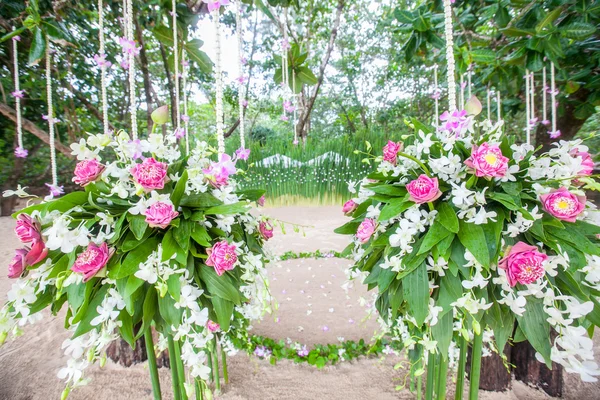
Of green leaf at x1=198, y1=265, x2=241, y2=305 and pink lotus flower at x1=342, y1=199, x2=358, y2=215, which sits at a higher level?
pink lotus flower at x1=342, y1=199, x2=358, y2=215

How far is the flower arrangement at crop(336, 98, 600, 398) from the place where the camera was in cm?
52

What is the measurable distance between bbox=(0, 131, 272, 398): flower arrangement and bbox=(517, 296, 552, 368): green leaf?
62 centimetres

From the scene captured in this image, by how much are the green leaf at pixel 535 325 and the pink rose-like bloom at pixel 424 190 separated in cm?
29

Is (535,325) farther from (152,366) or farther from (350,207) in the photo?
(152,366)

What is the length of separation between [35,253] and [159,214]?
0.90 feet

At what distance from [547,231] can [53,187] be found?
153cm

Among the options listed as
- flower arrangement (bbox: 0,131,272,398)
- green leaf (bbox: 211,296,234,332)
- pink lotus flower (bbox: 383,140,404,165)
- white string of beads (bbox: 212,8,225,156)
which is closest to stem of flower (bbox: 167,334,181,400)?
flower arrangement (bbox: 0,131,272,398)

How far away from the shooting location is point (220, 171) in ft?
→ 2.26

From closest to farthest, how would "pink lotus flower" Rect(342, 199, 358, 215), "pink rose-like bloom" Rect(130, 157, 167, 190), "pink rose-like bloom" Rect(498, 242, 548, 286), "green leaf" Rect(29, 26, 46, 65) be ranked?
"pink rose-like bloom" Rect(498, 242, 548, 286), "pink rose-like bloom" Rect(130, 157, 167, 190), "pink lotus flower" Rect(342, 199, 358, 215), "green leaf" Rect(29, 26, 46, 65)

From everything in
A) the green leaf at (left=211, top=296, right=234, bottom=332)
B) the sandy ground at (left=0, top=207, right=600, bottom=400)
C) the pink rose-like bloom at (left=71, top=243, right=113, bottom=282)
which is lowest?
the sandy ground at (left=0, top=207, right=600, bottom=400)

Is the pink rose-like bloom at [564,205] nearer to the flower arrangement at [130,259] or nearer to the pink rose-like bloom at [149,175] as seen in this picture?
the flower arrangement at [130,259]

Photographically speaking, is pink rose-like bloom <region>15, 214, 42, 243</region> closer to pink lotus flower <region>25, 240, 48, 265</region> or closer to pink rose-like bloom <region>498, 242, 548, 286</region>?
pink lotus flower <region>25, 240, 48, 265</region>

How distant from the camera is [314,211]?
11.0 ft

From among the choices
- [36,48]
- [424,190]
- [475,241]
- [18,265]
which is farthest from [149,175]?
[36,48]
